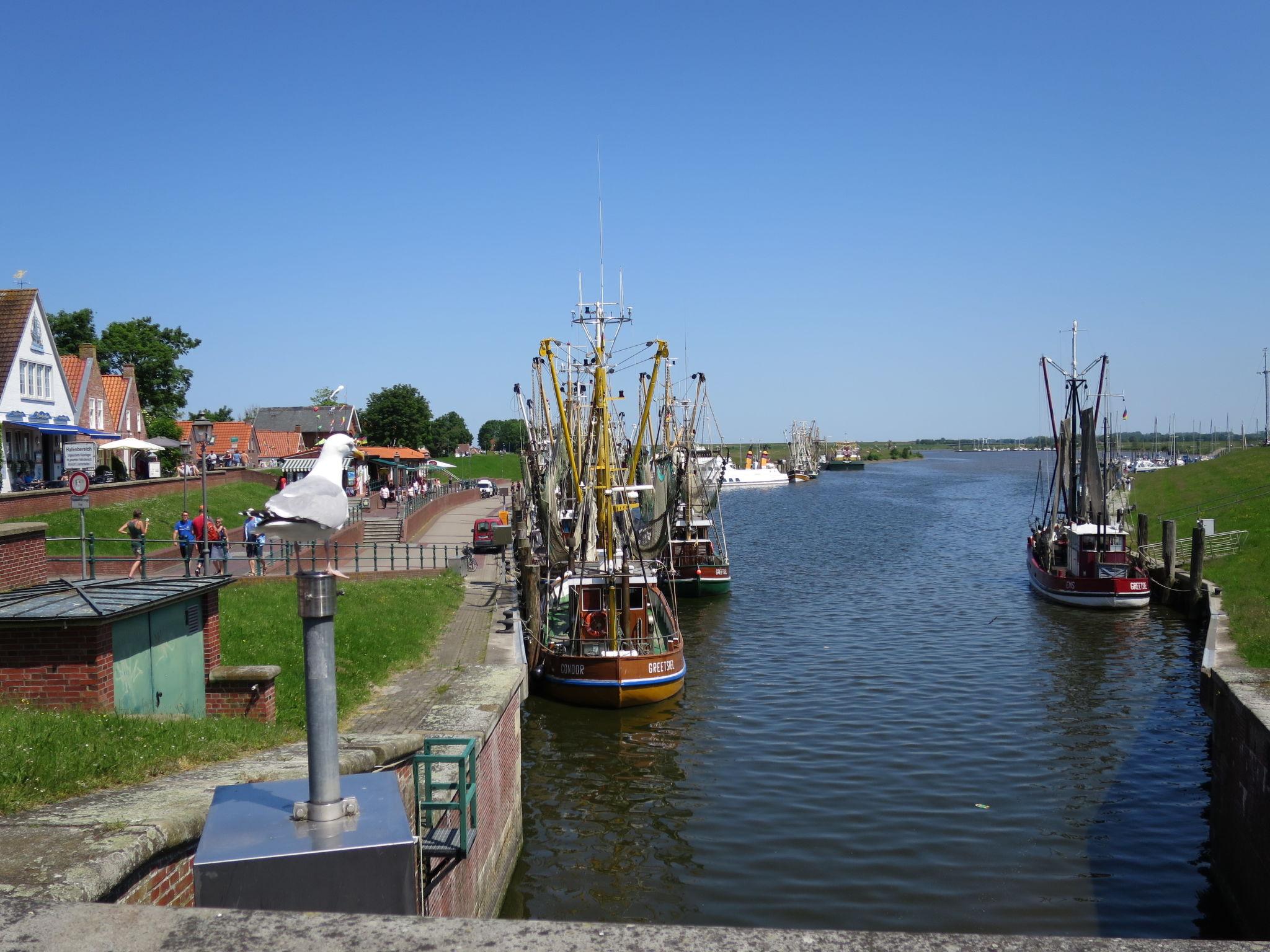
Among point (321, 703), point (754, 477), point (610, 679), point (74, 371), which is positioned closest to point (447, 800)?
point (321, 703)

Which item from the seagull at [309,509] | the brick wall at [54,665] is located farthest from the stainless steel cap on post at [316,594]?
the brick wall at [54,665]

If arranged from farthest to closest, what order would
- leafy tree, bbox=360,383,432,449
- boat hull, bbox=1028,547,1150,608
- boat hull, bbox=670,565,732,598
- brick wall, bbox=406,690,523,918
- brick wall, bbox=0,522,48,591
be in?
leafy tree, bbox=360,383,432,449, boat hull, bbox=670,565,732,598, boat hull, bbox=1028,547,1150,608, brick wall, bbox=0,522,48,591, brick wall, bbox=406,690,523,918

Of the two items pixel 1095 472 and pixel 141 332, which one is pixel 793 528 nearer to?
pixel 1095 472

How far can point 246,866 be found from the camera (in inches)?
215

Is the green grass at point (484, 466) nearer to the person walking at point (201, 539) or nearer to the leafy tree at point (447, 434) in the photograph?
the leafy tree at point (447, 434)

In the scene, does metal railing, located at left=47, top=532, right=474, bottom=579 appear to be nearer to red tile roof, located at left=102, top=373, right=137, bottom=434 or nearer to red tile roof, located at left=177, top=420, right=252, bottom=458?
red tile roof, located at left=102, top=373, right=137, bottom=434

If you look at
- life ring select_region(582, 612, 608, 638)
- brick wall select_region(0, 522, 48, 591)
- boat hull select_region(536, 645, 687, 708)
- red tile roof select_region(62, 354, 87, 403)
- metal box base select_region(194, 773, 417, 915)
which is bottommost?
boat hull select_region(536, 645, 687, 708)

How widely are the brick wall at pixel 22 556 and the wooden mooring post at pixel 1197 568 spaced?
32604mm

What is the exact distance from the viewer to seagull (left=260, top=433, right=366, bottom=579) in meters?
6.57

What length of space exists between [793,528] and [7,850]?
72410 mm

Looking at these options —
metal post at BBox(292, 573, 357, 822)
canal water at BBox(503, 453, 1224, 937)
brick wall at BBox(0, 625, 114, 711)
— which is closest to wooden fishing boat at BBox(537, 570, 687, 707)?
canal water at BBox(503, 453, 1224, 937)

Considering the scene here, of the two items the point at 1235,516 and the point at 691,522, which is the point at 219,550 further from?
the point at 1235,516

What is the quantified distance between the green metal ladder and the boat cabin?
31.8 metres

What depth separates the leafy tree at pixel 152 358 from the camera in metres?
76.1
